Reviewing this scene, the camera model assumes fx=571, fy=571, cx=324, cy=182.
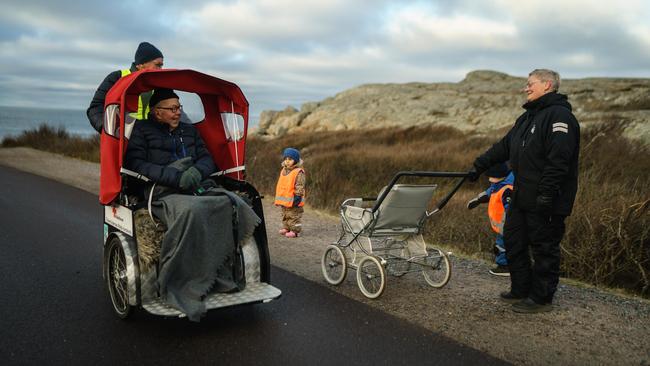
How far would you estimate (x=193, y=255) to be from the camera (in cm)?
451

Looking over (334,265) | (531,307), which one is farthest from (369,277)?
(531,307)

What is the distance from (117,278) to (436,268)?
309 centimetres

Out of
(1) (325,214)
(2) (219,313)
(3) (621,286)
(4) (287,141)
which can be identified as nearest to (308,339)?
(2) (219,313)

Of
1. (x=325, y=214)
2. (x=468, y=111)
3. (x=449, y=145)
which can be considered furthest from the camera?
(x=468, y=111)

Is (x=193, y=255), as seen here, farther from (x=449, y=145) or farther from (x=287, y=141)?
(x=287, y=141)

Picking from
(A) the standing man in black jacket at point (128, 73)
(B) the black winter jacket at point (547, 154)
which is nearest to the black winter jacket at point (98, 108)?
(A) the standing man in black jacket at point (128, 73)

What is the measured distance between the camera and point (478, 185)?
1442cm

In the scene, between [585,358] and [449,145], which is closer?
[585,358]

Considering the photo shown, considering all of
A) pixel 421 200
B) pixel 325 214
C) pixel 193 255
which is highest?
pixel 421 200

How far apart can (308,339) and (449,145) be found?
1493 cm

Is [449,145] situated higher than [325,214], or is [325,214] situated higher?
[449,145]

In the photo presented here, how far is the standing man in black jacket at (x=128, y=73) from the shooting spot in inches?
211

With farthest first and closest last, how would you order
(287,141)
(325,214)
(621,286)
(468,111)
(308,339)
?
(468,111) → (287,141) → (325,214) → (621,286) → (308,339)

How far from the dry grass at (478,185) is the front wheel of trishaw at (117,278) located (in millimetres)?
4740
